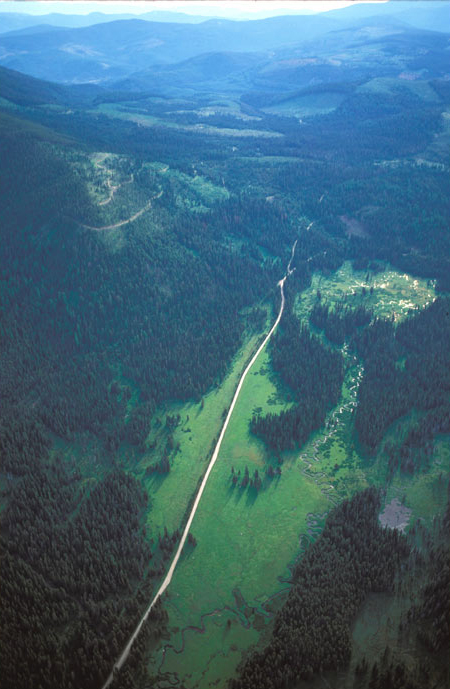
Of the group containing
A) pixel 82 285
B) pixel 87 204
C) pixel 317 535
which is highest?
pixel 87 204

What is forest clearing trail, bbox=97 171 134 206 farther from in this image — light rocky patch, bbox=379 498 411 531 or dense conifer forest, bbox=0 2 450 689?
light rocky patch, bbox=379 498 411 531

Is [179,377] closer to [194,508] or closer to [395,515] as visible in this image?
[194,508]

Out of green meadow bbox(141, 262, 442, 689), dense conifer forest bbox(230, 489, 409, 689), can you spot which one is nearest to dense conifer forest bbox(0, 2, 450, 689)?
dense conifer forest bbox(230, 489, 409, 689)

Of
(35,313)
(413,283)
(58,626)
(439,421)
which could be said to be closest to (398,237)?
(413,283)

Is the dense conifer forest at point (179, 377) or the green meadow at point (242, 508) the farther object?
the green meadow at point (242, 508)

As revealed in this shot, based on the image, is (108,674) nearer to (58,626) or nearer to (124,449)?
(58,626)

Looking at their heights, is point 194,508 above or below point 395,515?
below

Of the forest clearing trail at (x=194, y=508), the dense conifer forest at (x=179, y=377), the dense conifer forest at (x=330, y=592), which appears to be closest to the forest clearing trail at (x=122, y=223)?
the dense conifer forest at (x=179, y=377)

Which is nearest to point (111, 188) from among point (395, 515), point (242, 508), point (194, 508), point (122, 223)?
point (122, 223)

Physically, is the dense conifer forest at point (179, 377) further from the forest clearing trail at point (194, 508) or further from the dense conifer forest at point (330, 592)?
the forest clearing trail at point (194, 508)

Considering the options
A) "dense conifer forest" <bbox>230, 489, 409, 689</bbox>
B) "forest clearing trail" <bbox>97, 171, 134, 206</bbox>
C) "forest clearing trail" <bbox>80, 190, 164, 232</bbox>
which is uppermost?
"forest clearing trail" <bbox>97, 171, 134, 206</bbox>

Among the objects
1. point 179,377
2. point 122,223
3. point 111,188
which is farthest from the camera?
point 111,188
